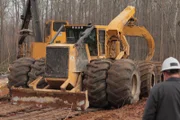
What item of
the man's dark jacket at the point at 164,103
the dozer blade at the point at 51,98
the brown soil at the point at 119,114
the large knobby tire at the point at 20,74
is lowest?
the brown soil at the point at 119,114

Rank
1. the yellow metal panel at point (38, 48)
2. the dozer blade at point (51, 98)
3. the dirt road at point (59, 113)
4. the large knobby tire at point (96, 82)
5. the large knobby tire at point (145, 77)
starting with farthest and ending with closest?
the yellow metal panel at point (38, 48)
the large knobby tire at point (145, 77)
the large knobby tire at point (96, 82)
the dozer blade at point (51, 98)
the dirt road at point (59, 113)

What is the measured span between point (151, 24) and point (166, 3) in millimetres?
2611

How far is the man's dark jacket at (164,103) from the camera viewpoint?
406cm

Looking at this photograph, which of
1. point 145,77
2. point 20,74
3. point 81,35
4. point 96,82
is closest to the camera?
point 96,82

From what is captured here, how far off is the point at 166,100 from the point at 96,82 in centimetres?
565

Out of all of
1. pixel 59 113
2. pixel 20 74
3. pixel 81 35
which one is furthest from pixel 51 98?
pixel 81 35

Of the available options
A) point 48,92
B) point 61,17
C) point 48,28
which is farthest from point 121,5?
point 48,92

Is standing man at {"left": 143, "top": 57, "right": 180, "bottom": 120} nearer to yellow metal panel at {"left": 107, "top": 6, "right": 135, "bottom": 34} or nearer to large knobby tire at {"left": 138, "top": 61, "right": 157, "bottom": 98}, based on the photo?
yellow metal panel at {"left": 107, "top": 6, "right": 135, "bottom": 34}

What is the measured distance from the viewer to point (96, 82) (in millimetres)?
9664

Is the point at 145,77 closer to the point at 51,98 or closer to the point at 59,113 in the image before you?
the point at 51,98

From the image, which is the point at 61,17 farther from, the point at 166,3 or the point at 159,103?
the point at 159,103

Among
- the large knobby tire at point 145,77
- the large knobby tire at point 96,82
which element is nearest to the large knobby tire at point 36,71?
the large knobby tire at point 96,82

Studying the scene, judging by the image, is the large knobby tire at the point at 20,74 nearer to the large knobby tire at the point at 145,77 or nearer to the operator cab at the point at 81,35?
the operator cab at the point at 81,35

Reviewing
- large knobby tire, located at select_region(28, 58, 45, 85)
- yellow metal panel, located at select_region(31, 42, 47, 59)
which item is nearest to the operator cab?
large knobby tire, located at select_region(28, 58, 45, 85)
